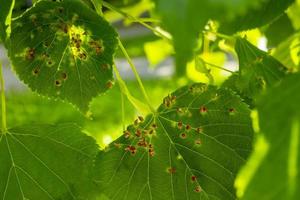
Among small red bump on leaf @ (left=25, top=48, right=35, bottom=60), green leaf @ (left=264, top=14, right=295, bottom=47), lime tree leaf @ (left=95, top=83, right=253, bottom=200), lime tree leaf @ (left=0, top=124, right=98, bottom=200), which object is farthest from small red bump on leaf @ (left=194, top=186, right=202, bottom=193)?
green leaf @ (left=264, top=14, right=295, bottom=47)

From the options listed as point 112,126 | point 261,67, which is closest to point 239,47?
point 261,67

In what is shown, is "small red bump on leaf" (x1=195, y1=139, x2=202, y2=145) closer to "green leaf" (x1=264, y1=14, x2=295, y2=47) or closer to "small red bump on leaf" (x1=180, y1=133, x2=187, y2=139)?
"small red bump on leaf" (x1=180, y1=133, x2=187, y2=139)

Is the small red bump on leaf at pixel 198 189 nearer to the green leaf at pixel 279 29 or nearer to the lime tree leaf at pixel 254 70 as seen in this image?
the lime tree leaf at pixel 254 70

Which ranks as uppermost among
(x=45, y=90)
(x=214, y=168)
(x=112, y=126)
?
(x=112, y=126)

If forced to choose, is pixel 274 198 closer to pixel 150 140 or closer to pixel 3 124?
pixel 150 140

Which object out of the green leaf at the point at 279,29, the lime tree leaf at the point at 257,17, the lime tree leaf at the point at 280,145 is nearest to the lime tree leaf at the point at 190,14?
the lime tree leaf at the point at 280,145

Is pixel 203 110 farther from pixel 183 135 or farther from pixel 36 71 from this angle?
pixel 36 71
